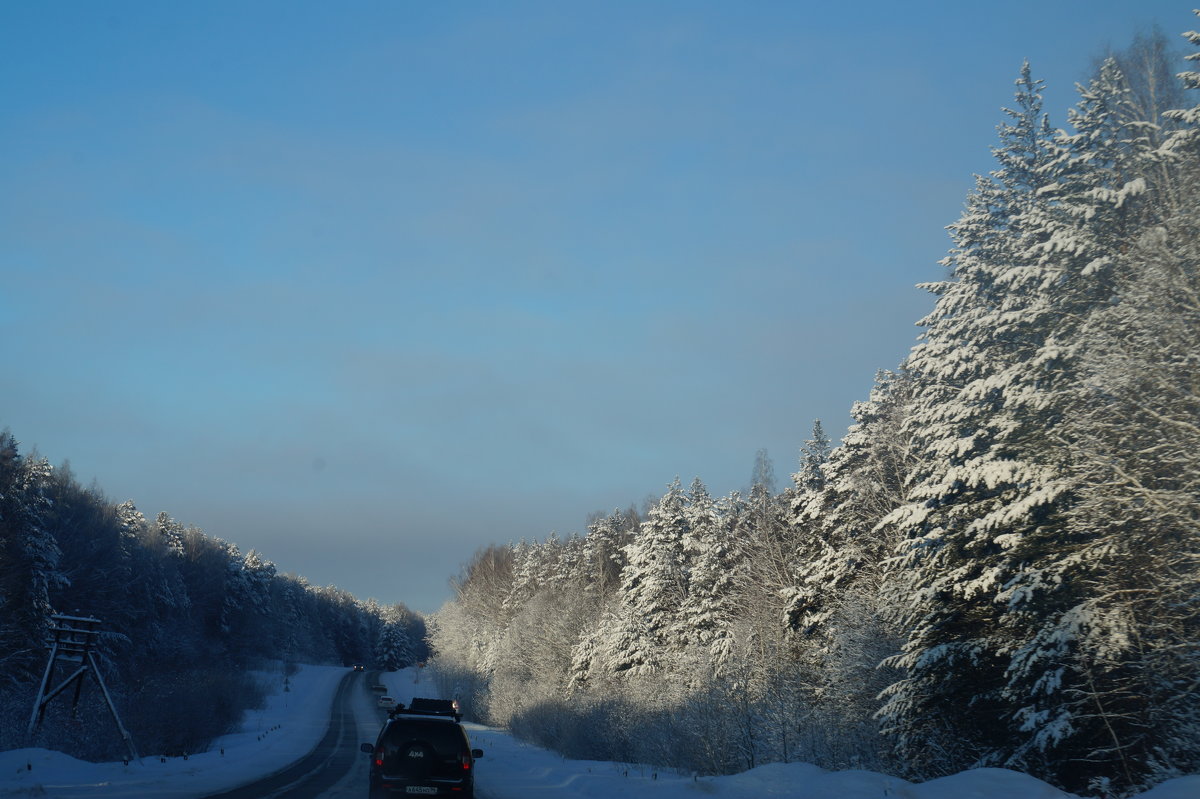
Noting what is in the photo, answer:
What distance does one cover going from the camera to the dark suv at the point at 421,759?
13.0m

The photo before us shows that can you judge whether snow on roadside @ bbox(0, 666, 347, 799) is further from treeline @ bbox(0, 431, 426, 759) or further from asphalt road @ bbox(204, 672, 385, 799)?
treeline @ bbox(0, 431, 426, 759)

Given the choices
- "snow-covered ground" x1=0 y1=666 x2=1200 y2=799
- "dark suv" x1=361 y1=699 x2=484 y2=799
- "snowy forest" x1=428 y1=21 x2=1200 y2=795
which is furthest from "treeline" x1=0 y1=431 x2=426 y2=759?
"snowy forest" x1=428 y1=21 x2=1200 y2=795

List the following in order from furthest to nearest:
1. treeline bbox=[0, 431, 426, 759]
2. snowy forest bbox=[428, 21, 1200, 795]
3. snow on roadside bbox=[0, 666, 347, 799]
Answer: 1. treeline bbox=[0, 431, 426, 759]
2. snow on roadside bbox=[0, 666, 347, 799]
3. snowy forest bbox=[428, 21, 1200, 795]

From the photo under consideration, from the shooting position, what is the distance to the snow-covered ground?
11359mm

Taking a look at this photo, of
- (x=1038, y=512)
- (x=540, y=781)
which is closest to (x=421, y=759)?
(x=540, y=781)

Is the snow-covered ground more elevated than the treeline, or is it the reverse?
the treeline

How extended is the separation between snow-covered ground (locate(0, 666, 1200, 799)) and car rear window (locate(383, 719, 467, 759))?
5588 mm

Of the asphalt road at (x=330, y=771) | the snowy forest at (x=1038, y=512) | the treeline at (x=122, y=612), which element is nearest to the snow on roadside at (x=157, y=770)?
the asphalt road at (x=330, y=771)

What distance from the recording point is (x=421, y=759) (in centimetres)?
1316

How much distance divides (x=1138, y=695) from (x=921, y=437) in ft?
24.1

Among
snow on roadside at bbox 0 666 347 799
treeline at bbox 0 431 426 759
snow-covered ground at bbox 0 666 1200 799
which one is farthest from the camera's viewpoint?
treeline at bbox 0 431 426 759

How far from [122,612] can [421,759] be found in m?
52.0

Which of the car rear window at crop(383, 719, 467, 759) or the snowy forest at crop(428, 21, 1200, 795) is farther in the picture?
the snowy forest at crop(428, 21, 1200, 795)

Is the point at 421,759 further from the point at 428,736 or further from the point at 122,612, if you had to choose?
the point at 122,612
